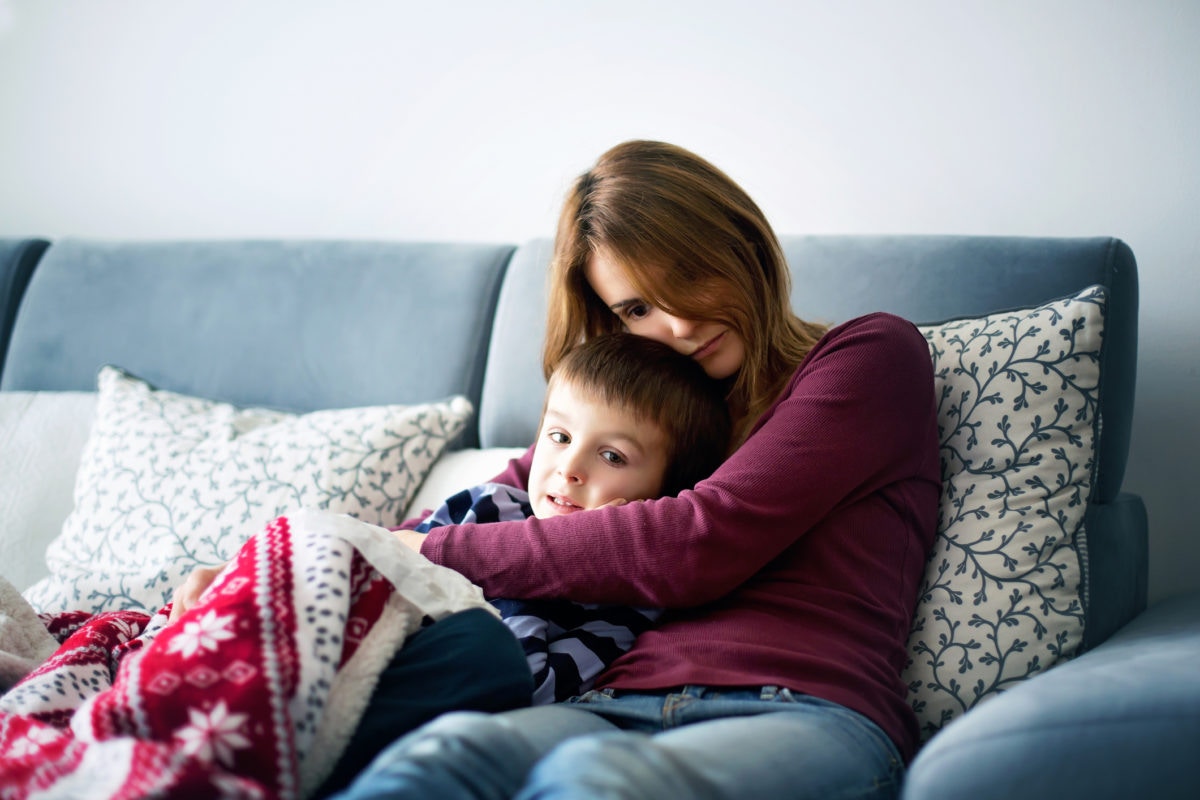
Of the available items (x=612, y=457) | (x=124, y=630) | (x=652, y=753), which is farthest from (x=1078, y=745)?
(x=124, y=630)

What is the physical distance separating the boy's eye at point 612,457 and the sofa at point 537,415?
398mm

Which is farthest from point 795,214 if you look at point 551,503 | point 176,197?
point 176,197

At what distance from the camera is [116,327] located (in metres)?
1.98

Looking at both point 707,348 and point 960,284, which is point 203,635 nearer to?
point 707,348

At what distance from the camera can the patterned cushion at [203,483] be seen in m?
1.54

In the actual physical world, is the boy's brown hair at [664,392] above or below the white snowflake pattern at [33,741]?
above

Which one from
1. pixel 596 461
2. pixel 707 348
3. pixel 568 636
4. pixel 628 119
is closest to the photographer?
pixel 568 636

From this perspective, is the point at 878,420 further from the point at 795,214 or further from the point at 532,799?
the point at 795,214

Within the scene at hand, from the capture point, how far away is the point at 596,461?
1.23 metres

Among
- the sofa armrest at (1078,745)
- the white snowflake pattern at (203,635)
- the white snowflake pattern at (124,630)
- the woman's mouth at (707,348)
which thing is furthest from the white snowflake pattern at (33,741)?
the woman's mouth at (707,348)

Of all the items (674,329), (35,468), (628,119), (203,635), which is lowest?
(35,468)

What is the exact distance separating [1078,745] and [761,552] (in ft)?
1.22

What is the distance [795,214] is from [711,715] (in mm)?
1079

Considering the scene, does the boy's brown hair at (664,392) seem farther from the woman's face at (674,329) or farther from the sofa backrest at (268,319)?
the sofa backrest at (268,319)
